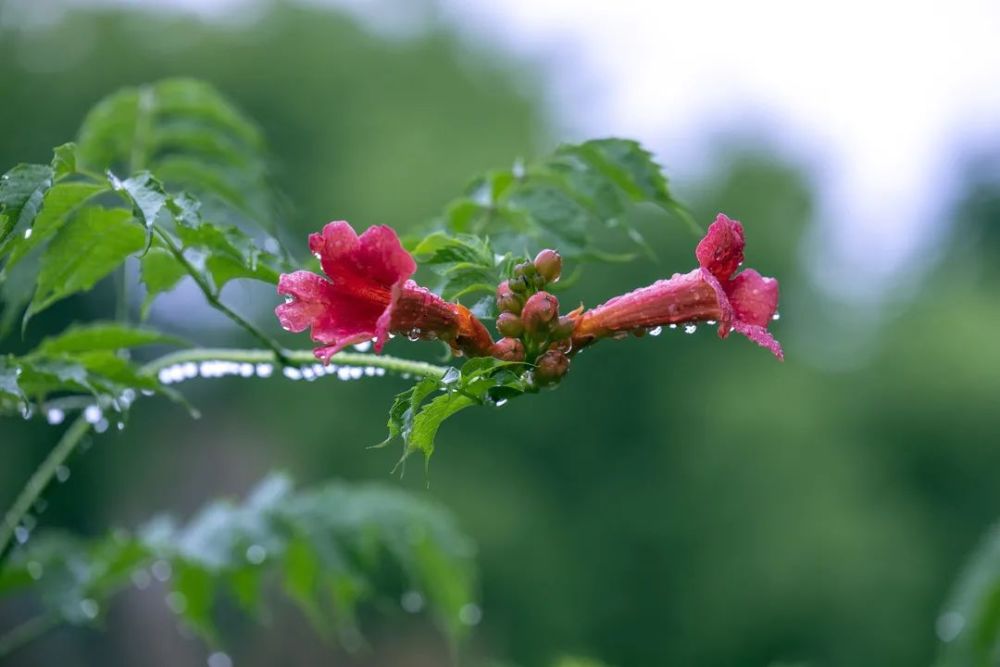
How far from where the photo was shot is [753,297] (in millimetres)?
1676

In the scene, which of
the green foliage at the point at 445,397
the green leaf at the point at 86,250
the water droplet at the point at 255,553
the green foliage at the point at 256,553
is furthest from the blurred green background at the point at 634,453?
the green foliage at the point at 445,397

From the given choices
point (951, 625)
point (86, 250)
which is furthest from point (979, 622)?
point (86, 250)

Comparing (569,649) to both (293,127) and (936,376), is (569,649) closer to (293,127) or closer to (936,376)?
(936,376)

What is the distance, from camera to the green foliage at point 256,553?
284 cm

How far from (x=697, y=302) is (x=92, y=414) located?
1110mm

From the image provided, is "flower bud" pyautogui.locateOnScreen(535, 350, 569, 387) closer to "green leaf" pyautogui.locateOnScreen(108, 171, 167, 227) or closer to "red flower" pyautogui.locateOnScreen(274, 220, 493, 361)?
"red flower" pyautogui.locateOnScreen(274, 220, 493, 361)

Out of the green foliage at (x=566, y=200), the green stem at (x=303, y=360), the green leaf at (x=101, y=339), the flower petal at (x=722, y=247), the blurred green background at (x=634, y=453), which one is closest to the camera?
the flower petal at (x=722, y=247)

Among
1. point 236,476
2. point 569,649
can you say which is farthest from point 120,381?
point 236,476

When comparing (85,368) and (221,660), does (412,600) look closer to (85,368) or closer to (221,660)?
(221,660)

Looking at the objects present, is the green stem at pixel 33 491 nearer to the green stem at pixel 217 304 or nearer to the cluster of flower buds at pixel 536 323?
the green stem at pixel 217 304

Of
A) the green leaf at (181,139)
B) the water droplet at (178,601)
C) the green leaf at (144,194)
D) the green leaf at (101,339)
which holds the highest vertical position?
the green leaf at (144,194)

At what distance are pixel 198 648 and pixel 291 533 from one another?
28470 millimetres

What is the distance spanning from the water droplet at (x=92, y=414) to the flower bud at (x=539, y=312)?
88cm

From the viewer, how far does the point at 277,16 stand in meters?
37.9
